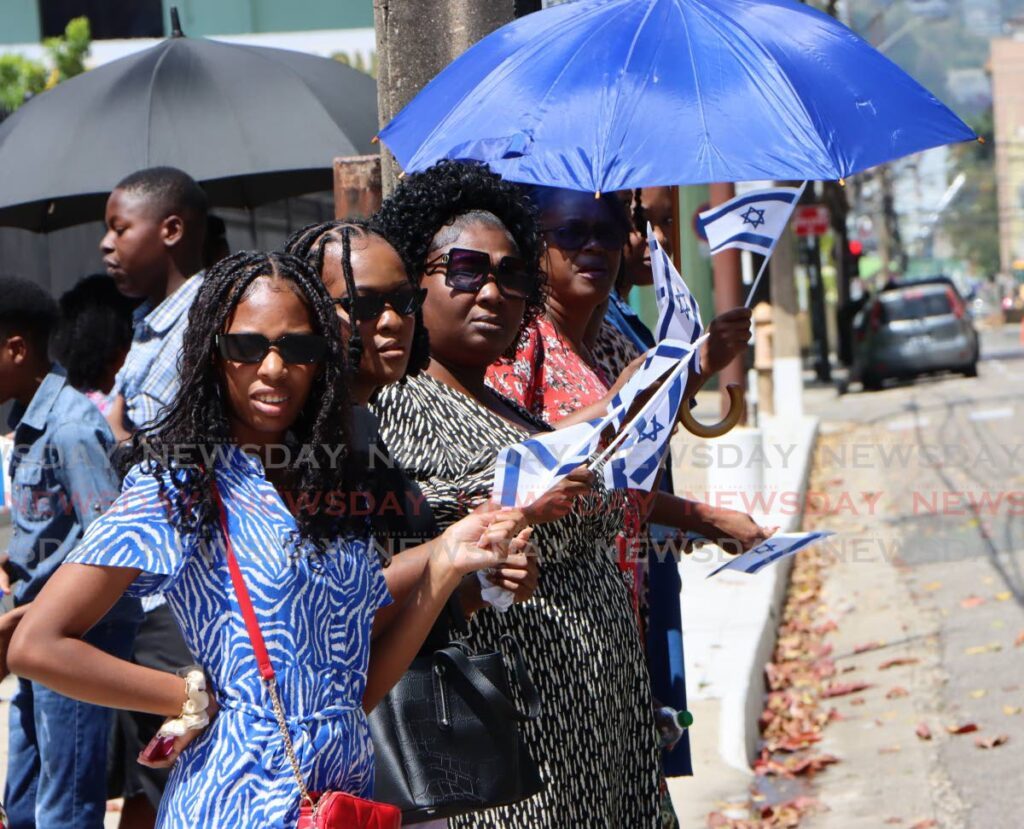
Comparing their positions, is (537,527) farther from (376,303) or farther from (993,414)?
(993,414)

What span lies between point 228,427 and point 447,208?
972mm

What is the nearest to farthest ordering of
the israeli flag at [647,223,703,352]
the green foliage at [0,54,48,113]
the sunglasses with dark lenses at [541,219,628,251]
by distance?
1. the israeli flag at [647,223,703,352]
2. the sunglasses with dark lenses at [541,219,628,251]
3. the green foliage at [0,54,48,113]

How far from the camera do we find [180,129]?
575 cm

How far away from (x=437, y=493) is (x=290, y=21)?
1737 centimetres

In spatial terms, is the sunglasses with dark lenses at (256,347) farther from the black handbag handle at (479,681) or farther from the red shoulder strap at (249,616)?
the black handbag handle at (479,681)

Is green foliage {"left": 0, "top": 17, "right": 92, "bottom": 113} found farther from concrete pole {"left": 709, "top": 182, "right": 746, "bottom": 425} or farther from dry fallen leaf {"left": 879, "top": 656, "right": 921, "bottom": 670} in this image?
dry fallen leaf {"left": 879, "top": 656, "right": 921, "bottom": 670}

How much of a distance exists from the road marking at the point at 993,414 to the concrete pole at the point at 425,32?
18511 millimetres

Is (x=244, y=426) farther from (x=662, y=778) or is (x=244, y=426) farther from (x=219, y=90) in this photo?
(x=219, y=90)

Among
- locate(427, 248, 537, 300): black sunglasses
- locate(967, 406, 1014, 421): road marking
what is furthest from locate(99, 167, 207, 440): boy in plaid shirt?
locate(967, 406, 1014, 421): road marking

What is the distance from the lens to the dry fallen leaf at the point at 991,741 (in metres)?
6.67

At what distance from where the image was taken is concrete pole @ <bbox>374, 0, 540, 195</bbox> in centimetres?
409

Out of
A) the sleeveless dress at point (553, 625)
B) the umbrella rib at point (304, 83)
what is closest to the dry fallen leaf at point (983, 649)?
the umbrella rib at point (304, 83)

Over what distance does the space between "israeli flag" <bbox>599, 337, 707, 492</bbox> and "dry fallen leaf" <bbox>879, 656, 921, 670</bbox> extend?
553cm

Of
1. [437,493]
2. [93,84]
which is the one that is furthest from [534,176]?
[93,84]
